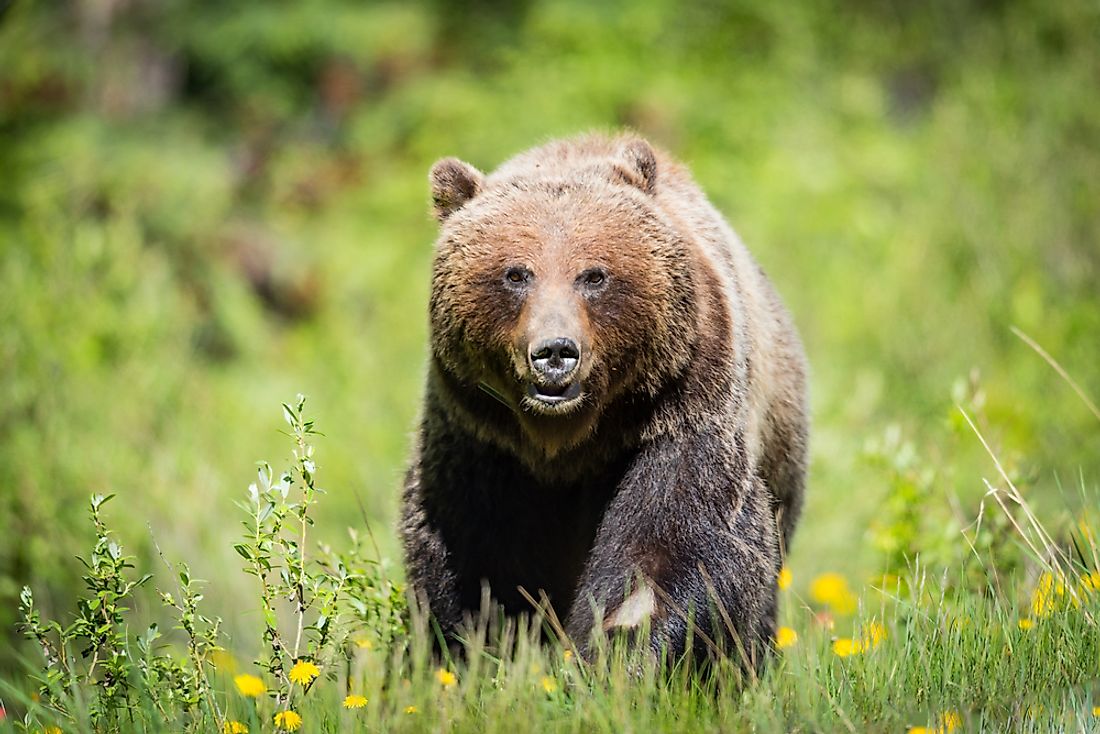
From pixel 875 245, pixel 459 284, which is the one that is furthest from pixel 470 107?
pixel 459 284

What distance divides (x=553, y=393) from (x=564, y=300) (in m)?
0.34

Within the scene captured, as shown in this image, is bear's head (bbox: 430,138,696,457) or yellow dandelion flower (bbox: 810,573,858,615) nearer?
bear's head (bbox: 430,138,696,457)

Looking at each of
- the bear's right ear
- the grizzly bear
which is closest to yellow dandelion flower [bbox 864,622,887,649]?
the grizzly bear

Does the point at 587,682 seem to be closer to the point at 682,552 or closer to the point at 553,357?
the point at 682,552

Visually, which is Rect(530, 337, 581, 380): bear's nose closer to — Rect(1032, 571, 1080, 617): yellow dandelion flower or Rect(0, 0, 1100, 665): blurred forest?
Rect(1032, 571, 1080, 617): yellow dandelion flower

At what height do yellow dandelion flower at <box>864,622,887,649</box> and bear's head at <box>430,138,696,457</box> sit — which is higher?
bear's head at <box>430,138,696,457</box>

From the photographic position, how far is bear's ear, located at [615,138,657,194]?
5.24m

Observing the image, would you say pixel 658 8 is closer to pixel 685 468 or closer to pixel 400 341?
pixel 400 341

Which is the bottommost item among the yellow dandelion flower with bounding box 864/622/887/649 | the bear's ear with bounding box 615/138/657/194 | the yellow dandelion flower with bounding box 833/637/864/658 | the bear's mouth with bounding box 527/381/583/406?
the yellow dandelion flower with bounding box 833/637/864/658

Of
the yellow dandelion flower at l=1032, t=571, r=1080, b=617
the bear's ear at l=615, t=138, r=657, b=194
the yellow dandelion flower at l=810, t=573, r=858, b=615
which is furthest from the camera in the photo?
the yellow dandelion flower at l=810, t=573, r=858, b=615

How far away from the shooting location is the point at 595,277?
16.0ft

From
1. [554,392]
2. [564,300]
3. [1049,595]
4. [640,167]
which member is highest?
[640,167]

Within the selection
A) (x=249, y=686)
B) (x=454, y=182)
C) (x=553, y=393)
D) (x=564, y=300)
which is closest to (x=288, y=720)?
(x=249, y=686)

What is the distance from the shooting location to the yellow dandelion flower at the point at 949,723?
12.0 feet
